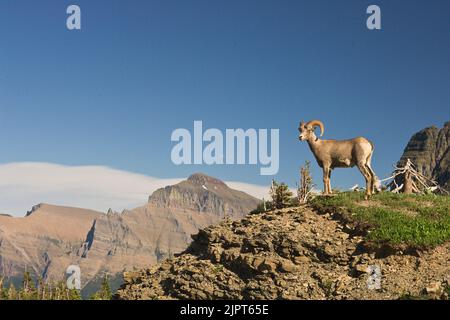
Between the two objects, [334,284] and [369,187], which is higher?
[369,187]

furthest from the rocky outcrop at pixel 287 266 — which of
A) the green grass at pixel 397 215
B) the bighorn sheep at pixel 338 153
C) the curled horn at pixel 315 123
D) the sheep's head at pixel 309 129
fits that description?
the curled horn at pixel 315 123

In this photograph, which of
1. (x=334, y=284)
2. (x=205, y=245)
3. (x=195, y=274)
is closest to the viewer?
(x=334, y=284)

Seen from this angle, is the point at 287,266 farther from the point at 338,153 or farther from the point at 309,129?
the point at 309,129

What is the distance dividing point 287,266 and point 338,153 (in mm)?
6924

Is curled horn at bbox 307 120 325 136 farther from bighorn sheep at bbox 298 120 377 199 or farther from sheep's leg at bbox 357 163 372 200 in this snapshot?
sheep's leg at bbox 357 163 372 200

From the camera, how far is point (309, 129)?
94.6 feet

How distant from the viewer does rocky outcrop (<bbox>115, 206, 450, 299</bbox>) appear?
2273cm

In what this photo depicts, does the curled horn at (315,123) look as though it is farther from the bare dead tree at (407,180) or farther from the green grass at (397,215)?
the bare dead tree at (407,180)

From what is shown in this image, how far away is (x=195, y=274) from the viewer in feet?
88.5

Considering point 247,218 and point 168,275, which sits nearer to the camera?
point 168,275
